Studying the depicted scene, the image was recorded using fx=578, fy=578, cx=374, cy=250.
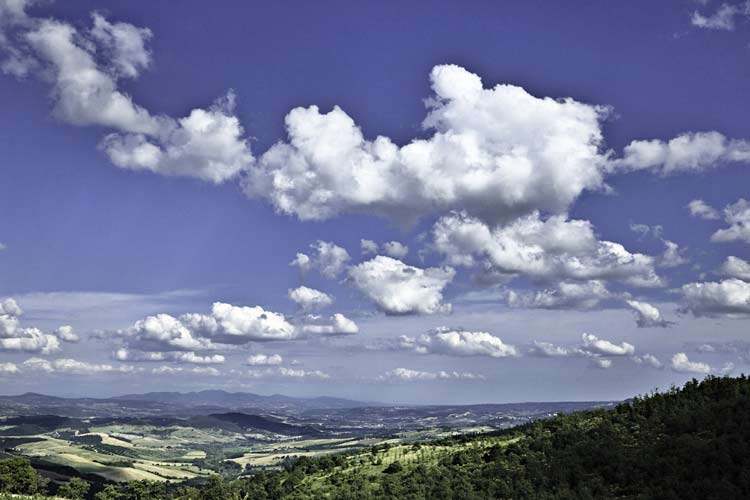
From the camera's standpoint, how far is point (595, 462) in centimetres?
3831

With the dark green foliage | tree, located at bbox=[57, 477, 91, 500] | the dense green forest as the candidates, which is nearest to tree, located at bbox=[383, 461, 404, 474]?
the dense green forest

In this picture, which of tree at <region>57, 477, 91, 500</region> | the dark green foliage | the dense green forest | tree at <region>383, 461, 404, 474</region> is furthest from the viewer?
tree at <region>57, 477, 91, 500</region>

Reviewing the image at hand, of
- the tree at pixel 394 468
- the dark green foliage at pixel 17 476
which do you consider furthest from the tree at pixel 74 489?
the tree at pixel 394 468

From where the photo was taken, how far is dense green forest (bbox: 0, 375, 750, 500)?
1281 inches

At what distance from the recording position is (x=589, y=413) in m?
55.4

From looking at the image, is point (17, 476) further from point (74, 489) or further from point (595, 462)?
point (595, 462)

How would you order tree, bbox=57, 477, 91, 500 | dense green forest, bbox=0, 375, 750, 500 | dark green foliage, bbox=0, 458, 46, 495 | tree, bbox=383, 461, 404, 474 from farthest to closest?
tree, bbox=57, 477, 91, 500
dark green foliage, bbox=0, 458, 46, 495
tree, bbox=383, 461, 404, 474
dense green forest, bbox=0, 375, 750, 500

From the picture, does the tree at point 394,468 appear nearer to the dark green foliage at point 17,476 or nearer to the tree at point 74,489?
the dark green foliage at point 17,476

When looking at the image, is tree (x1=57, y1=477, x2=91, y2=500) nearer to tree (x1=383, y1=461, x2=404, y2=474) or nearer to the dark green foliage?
the dark green foliage

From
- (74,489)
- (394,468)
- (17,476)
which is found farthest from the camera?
(74,489)

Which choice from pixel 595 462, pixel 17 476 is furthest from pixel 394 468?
pixel 17 476

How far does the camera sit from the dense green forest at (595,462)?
3253 centimetres

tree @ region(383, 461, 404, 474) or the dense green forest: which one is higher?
the dense green forest

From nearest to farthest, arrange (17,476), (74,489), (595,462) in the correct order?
1. (595,462)
2. (17,476)
3. (74,489)
